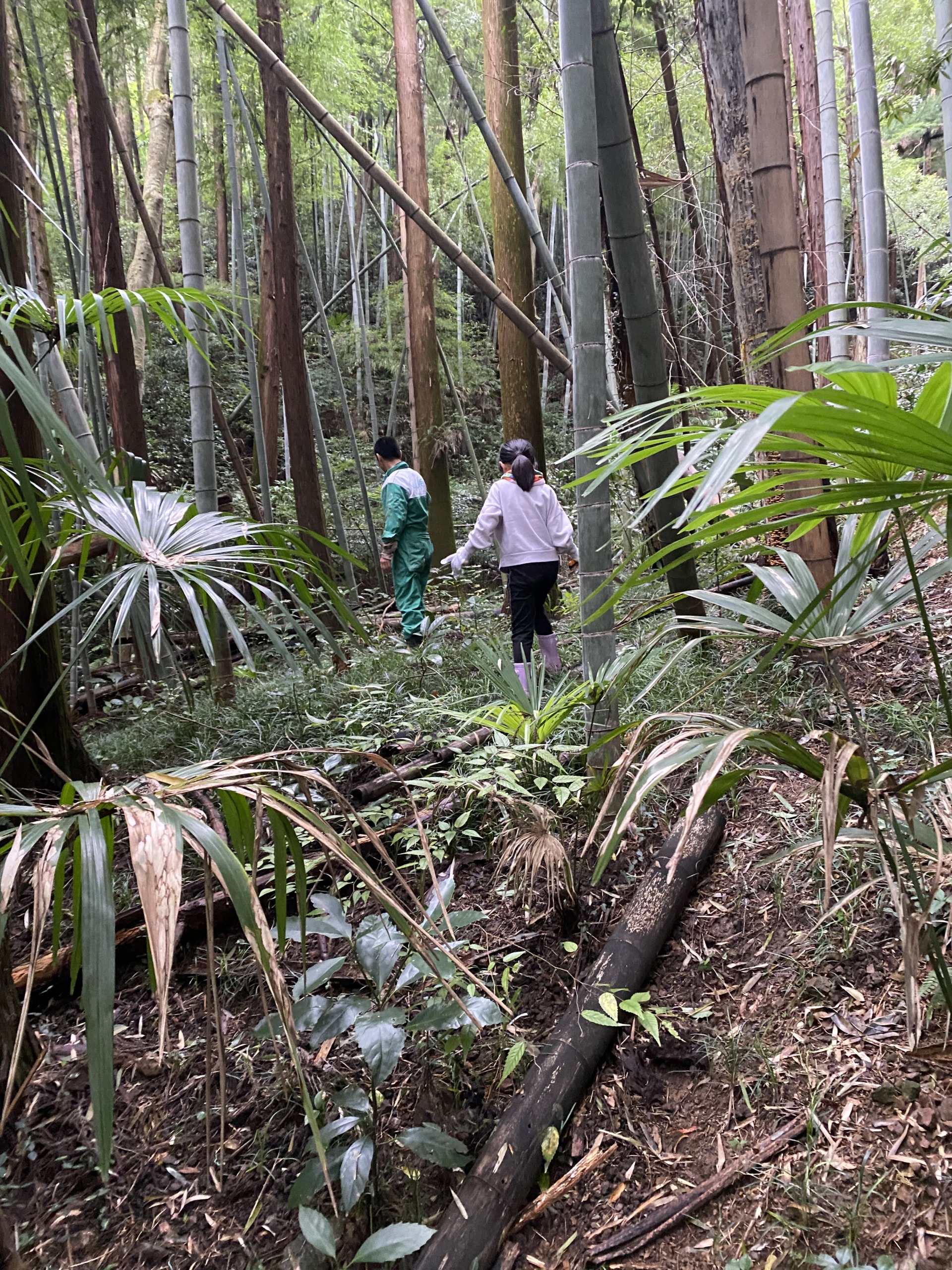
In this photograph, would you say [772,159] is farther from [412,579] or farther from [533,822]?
[412,579]

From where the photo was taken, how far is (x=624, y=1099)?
1.49 m

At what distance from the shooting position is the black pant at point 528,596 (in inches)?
135

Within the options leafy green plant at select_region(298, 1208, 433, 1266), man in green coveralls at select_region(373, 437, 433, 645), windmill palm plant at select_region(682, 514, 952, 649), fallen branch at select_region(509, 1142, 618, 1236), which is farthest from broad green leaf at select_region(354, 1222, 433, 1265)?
man in green coveralls at select_region(373, 437, 433, 645)

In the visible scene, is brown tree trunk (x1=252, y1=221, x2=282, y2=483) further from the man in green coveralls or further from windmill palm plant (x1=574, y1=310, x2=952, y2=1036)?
windmill palm plant (x1=574, y1=310, x2=952, y2=1036)

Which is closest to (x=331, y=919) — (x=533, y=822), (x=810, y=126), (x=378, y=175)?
(x=533, y=822)

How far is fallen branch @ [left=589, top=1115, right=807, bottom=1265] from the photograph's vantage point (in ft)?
4.06

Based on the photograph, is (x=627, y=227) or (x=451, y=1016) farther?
(x=627, y=227)

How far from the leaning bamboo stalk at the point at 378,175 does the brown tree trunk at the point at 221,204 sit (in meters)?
5.99

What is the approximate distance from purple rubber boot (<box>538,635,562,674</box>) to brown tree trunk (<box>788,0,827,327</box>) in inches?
175

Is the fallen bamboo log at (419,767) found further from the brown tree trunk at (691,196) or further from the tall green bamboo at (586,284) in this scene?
the brown tree trunk at (691,196)

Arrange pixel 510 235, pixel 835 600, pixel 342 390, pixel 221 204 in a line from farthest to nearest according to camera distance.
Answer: pixel 221 204 < pixel 342 390 < pixel 510 235 < pixel 835 600

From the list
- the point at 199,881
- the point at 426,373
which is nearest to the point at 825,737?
the point at 199,881

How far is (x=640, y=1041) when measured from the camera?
1.58 metres

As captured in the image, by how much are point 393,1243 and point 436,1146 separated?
165 millimetres
